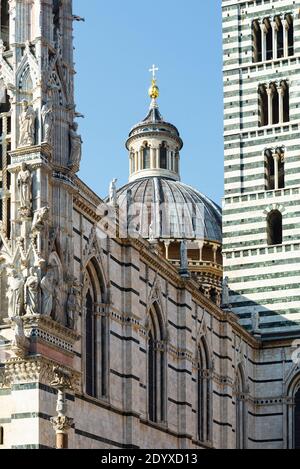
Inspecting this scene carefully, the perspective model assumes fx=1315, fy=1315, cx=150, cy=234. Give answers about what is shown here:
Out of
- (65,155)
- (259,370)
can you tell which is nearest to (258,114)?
(259,370)

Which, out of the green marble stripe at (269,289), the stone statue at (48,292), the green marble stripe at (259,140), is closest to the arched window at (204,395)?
the green marble stripe at (269,289)

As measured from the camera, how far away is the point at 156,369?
34000 millimetres

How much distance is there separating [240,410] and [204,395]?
13.2 ft

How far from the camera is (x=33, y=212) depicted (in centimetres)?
2644

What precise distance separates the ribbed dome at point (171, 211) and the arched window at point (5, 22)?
23.2 metres

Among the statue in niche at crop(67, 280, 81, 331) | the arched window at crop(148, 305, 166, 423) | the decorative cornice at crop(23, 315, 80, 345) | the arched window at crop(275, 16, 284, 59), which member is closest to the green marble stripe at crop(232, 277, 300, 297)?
the arched window at crop(275, 16, 284, 59)

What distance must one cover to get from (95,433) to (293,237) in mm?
16594

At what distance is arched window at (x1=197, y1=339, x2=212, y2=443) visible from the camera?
3719 cm

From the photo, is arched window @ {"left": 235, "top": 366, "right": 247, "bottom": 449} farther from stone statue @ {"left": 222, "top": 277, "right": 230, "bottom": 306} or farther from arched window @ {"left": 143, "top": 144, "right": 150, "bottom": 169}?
arched window @ {"left": 143, "top": 144, "right": 150, "bottom": 169}

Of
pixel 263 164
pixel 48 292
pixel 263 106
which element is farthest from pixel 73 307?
pixel 263 106

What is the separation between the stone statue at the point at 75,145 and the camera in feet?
91.1

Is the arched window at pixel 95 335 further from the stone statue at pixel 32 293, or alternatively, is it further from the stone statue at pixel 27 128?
the stone statue at pixel 27 128

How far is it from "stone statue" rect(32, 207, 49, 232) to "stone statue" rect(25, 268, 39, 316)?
0.90 metres

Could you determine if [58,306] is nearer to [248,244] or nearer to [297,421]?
[297,421]
